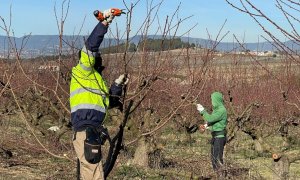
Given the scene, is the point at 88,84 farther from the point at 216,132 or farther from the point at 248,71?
the point at 248,71

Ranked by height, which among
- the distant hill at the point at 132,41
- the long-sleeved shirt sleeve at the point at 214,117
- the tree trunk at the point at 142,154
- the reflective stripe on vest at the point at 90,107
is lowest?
the tree trunk at the point at 142,154

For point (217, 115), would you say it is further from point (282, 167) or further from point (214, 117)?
point (282, 167)

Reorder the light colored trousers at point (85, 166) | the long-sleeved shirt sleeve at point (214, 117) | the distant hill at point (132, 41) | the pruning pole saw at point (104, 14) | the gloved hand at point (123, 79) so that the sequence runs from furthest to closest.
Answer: the long-sleeved shirt sleeve at point (214, 117) → the distant hill at point (132, 41) → the light colored trousers at point (85, 166) → the gloved hand at point (123, 79) → the pruning pole saw at point (104, 14)

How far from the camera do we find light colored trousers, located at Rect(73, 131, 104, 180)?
4.76 metres

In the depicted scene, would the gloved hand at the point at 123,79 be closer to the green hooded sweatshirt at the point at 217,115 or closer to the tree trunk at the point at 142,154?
the green hooded sweatshirt at the point at 217,115

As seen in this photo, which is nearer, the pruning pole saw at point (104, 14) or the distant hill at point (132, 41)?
the pruning pole saw at point (104, 14)

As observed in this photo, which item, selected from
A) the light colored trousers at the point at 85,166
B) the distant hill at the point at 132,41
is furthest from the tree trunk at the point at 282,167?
the light colored trousers at the point at 85,166

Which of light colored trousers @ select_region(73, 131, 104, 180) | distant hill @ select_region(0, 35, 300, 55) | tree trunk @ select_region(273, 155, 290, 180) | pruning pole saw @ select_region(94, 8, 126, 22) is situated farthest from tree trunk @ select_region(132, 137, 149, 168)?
pruning pole saw @ select_region(94, 8, 126, 22)

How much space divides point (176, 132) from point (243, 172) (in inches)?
376

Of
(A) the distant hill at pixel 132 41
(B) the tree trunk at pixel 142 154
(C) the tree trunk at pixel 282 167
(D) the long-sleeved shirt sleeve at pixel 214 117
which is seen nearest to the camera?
(A) the distant hill at pixel 132 41

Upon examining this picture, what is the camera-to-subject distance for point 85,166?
190 inches

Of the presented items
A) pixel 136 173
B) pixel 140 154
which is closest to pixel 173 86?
pixel 140 154

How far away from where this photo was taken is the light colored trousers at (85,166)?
4762 millimetres

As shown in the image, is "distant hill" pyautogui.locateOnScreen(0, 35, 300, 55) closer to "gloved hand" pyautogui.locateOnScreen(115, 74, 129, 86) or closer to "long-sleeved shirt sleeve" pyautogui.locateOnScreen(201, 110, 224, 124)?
"gloved hand" pyautogui.locateOnScreen(115, 74, 129, 86)
